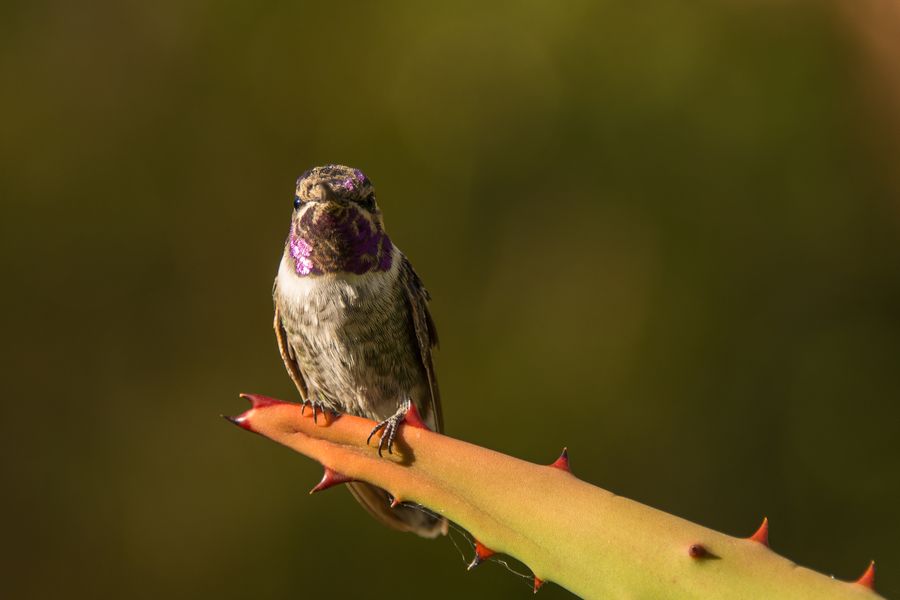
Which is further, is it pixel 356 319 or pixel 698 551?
pixel 356 319

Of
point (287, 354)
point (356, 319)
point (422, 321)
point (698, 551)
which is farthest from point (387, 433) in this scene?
point (287, 354)

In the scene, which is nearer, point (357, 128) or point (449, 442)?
point (449, 442)

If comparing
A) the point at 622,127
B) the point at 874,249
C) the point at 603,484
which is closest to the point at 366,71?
the point at 622,127

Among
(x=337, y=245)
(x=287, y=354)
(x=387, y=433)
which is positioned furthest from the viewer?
(x=287, y=354)

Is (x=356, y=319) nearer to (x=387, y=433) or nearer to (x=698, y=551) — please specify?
(x=387, y=433)

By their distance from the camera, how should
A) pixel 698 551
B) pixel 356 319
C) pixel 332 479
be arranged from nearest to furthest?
pixel 698 551 → pixel 332 479 → pixel 356 319

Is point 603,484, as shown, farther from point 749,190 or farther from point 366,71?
point 366,71
